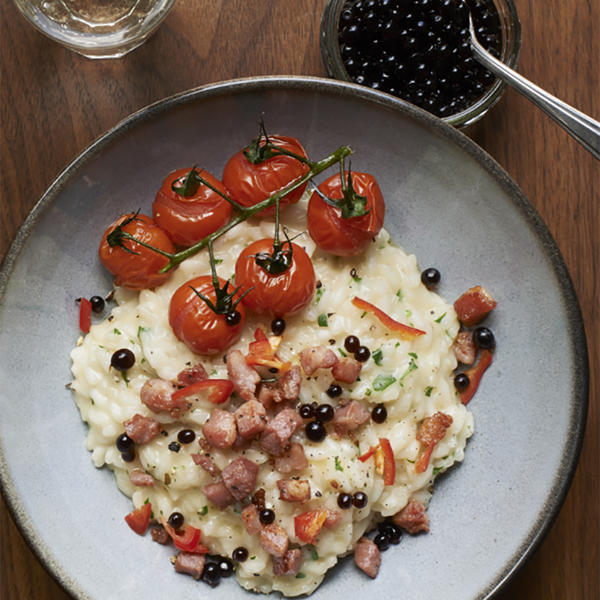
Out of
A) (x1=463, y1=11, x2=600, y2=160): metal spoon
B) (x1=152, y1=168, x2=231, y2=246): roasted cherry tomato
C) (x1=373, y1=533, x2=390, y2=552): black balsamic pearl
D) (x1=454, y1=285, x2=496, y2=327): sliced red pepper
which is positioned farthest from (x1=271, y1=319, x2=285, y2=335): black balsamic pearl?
(x1=463, y1=11, x2=600, y2=160): metal spoon

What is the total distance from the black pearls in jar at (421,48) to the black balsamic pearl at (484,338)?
1046 millimetres

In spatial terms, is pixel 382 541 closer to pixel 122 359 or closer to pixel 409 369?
pixel 409 369

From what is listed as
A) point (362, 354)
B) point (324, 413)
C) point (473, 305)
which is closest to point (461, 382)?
point (473, 305)

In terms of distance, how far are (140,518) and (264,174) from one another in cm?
166

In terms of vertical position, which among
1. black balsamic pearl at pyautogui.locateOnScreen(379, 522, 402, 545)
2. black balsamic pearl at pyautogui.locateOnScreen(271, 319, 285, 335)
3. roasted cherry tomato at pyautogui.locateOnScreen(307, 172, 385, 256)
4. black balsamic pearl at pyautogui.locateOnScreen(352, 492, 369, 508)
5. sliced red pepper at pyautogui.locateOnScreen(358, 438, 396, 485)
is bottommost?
black balsamic pearl at pyautogui.locateOnScreen(379, 522, 402, 545)

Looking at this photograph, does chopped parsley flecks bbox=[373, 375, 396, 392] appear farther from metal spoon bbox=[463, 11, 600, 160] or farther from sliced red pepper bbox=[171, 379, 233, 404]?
metal spoon bbox=[463, 11, 600, 160]

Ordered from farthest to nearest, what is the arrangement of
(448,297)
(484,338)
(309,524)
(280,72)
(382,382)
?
(280,72) < (448,297) < (484,338) < (382,382) < (309,524)

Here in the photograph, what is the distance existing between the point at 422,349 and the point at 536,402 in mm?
614

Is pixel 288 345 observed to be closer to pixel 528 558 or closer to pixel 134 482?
pixel 134 482

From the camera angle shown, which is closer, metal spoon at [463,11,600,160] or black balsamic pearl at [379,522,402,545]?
metal spoon at [463,11,600,160]

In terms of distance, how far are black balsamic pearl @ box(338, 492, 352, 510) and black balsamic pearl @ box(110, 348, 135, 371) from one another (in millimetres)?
1071

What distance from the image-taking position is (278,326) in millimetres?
2887

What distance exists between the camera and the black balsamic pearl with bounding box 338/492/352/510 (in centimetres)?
278

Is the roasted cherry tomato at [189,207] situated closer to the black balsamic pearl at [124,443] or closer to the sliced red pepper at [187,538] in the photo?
the black balsamic pearl at [124,443]
